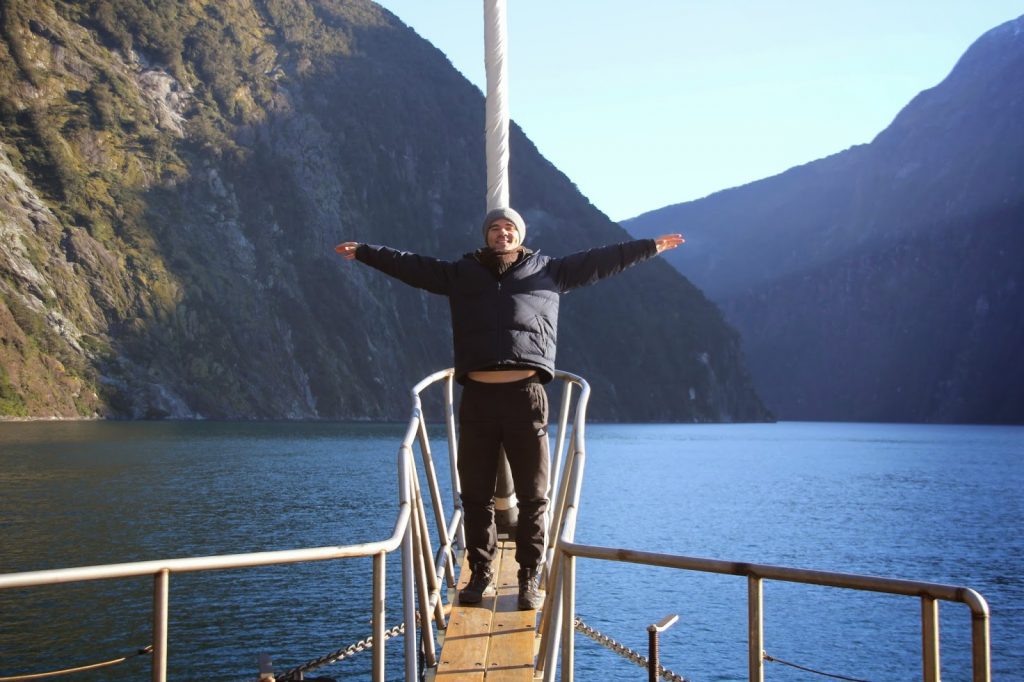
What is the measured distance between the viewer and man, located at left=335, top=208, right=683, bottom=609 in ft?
19.8

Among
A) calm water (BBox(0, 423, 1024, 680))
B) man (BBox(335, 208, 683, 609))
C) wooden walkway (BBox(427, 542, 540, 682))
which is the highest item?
man (BBox(335, 208, 683, 609))

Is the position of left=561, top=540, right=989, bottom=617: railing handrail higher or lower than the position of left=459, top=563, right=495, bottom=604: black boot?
higher

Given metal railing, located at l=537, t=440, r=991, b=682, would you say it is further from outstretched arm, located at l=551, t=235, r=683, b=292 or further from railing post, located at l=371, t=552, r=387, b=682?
outstretched arm, located at l=551, t=235, r=683, b=292

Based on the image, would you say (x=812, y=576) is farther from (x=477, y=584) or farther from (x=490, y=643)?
(x=477, y=584)

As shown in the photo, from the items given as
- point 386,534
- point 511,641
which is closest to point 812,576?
point 511,641

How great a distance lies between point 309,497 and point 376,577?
153 ft

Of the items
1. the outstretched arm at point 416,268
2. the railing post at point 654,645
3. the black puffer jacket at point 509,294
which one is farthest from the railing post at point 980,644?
the outstretched arm at point 416,268

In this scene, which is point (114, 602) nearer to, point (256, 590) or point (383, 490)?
point (256, 590)

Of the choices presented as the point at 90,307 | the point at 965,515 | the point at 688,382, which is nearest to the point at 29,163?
the point at 90,307

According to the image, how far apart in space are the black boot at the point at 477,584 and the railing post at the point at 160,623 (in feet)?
9.51

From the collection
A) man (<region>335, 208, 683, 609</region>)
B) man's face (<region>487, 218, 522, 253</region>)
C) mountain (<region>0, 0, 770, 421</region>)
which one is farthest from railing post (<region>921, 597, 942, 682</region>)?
mountain (<region>0, 0, 770, 421</region>)

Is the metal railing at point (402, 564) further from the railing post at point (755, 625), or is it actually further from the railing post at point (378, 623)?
the railing post at point (755, 625)

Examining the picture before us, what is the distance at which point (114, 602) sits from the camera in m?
24.8

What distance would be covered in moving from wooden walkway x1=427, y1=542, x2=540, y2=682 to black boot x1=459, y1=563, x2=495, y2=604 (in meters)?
0.05
